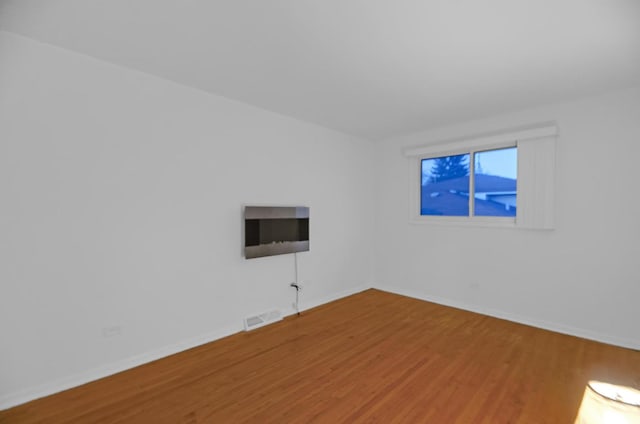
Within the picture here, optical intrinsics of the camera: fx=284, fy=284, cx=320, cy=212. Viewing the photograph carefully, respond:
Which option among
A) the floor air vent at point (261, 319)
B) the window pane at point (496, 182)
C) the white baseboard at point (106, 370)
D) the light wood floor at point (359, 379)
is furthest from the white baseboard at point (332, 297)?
the window pane at point (496, 182)

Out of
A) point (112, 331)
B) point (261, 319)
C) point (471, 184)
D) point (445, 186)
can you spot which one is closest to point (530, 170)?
point (471, 184)

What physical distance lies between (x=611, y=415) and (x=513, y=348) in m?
0.95

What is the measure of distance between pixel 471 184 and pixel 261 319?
11.6 ft

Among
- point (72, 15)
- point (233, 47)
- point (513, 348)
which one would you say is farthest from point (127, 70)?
point (513, 348)

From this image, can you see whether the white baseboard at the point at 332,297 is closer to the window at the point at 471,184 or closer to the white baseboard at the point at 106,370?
the white baseboard at the point at 106,370

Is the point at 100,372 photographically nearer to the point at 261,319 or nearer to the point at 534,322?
the point at 261,319

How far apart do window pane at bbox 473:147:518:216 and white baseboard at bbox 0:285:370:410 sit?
12.1ft

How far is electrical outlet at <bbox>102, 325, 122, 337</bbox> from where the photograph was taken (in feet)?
8.05

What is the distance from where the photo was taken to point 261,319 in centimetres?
351

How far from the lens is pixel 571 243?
3342 millimetres

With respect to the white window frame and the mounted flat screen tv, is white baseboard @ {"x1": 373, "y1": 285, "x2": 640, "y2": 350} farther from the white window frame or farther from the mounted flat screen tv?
the mounted flat screen tv

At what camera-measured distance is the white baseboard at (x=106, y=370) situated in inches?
81.9

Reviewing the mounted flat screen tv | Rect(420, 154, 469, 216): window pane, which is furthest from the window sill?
the mounted flat screen tv

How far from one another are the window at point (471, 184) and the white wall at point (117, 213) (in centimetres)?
245
